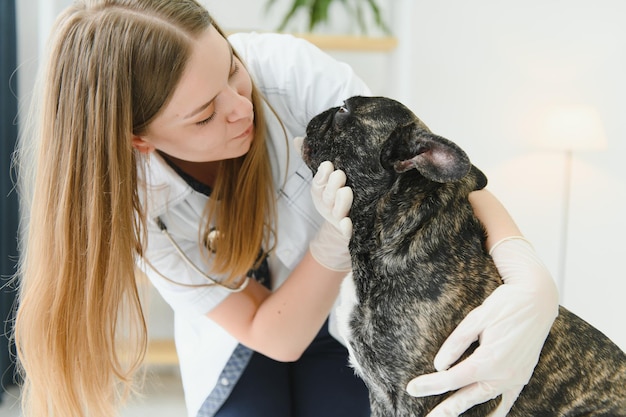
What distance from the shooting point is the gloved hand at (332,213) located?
129cm

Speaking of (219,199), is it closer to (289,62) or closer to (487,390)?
(289,62)

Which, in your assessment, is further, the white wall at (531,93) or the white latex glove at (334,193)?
the white wall at (531,93)

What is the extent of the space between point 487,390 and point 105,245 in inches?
34.6

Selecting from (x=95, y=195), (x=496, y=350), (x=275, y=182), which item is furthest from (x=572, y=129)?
(x=95, y=195)

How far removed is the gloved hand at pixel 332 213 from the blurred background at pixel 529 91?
1208mm

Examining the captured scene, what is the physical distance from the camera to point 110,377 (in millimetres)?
1581

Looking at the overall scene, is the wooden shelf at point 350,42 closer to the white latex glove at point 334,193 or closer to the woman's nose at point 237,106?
the woman's nose at point 237,106

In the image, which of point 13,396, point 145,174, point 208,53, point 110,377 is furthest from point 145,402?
point 208,53

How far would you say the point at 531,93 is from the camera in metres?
2.89

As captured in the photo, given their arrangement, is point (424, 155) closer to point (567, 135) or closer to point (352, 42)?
point (567, 135)

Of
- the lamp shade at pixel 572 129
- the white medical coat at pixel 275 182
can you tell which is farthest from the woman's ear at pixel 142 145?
the lamp shade at pixel 572 129

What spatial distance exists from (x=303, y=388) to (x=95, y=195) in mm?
837

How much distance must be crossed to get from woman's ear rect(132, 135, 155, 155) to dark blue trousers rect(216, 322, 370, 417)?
70 cm

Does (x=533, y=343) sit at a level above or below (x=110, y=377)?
above
